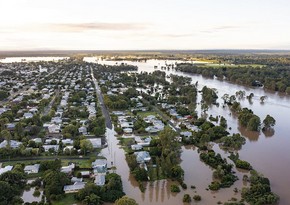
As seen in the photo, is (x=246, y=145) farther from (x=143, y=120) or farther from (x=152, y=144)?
(x=143, y=120)

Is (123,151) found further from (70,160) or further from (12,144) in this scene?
(12,144)

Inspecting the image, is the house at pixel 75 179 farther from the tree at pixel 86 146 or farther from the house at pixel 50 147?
the house at pixel 50 147

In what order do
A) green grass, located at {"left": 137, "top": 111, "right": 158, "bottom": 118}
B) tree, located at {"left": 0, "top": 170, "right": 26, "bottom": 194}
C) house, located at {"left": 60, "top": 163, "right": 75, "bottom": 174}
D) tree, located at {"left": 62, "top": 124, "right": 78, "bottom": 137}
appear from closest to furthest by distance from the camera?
tree, located at {"left": 0, "top": 170, "right": 26, "bottom": 194}, house, located at {"left": 60, "top": 163, "right": 75, "bottom": 174}, tree, located at {"left": 62, "top": 124, "right": 78, "bottom": 137}, green grass, located at {"left": 137, "top": 111, "right": 158, "bottom": 118}

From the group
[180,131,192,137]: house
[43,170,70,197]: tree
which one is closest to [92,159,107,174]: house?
[43,170,70,197]: tree

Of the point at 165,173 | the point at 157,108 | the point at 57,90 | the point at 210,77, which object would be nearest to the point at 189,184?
the point at 165,173

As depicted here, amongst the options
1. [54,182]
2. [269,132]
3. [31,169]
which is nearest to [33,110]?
[31,169]

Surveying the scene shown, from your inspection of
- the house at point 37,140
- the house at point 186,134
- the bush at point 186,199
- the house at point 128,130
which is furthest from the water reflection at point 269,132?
the house at point 37,140

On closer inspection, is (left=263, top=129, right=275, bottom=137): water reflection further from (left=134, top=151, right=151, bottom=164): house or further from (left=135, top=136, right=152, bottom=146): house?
(left=134, top=151, right=151, bottom=164): house
